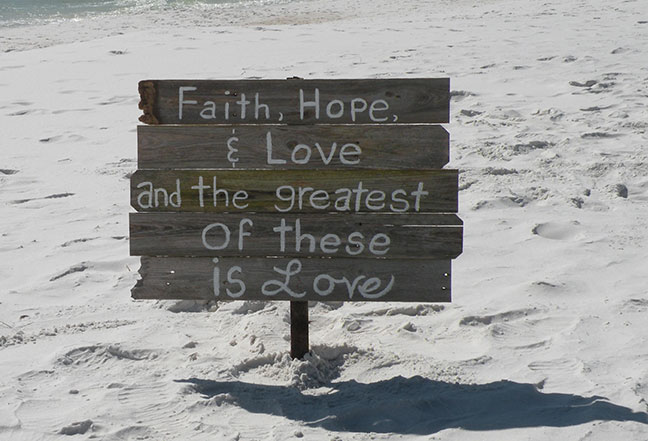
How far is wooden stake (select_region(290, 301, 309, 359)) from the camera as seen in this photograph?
3275mm

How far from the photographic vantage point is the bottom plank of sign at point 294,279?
10.4ft

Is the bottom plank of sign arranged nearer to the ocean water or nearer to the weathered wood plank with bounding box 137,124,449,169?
the weathered wood plank with bounding box 137,124,449,169

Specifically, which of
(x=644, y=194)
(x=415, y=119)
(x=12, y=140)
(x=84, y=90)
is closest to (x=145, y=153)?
(x=415, y=119)

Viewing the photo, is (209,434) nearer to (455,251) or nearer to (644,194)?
(455,251)

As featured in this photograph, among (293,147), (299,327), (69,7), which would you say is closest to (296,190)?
(293,147)

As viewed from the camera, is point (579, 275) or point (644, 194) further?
point (644, 194)

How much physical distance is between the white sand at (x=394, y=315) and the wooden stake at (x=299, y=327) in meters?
0.07

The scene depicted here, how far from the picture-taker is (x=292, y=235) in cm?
316

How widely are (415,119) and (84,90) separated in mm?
6095

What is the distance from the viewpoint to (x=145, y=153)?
315 cm

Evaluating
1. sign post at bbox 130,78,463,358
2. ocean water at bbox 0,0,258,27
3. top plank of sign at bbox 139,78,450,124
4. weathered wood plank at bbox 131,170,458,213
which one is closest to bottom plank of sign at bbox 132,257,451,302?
sign post at bbox 130,78,463,358

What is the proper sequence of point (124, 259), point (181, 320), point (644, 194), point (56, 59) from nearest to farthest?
point (181, 320)
point (124, 259)
point (644, 194)
point (56, 59)

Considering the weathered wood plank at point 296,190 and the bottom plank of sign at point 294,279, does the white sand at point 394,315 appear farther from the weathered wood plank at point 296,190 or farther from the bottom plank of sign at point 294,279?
the weathered wood plank at point 296,190

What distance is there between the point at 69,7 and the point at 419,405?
21782mm
